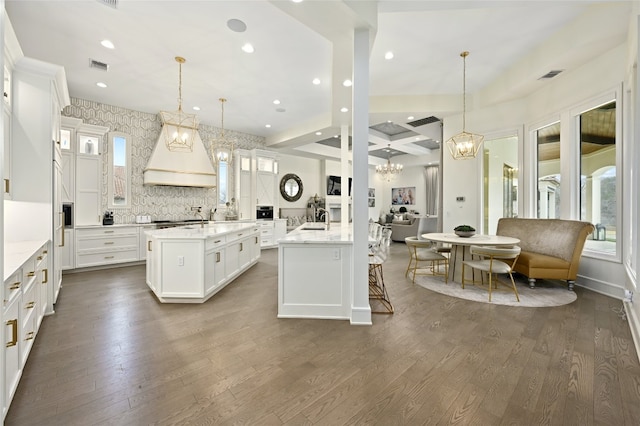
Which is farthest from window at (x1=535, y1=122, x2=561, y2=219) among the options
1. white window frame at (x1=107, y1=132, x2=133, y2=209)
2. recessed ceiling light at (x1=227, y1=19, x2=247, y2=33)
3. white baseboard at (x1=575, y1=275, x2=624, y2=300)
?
white window frame at (x1=107, y1=132, x2=133, y2=209)

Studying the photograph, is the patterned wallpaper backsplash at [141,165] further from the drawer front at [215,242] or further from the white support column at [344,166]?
the white support column at [344,166]

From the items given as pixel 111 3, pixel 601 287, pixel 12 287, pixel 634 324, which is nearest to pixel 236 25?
pixel 111 3

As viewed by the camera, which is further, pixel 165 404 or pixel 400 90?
pixel 400 90

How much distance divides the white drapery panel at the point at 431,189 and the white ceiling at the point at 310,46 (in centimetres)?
609

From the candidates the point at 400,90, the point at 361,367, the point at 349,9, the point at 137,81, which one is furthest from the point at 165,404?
the point at 400,90

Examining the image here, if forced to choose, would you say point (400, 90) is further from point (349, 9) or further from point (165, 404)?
point (165, 404)

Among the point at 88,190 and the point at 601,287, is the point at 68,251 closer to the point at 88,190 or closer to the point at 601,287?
the point at 88,190

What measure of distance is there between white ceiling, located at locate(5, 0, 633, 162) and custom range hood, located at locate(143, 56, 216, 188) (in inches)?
22.0

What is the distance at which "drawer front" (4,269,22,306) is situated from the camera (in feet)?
5.32

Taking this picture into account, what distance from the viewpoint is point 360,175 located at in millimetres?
2734

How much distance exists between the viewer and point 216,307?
3.27 meters

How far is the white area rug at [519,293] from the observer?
3.38m

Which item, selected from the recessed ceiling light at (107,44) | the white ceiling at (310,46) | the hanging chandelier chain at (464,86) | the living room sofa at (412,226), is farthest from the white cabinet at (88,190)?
the living room sofa at (412,226)

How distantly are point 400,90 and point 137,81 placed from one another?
4711 millimetres
